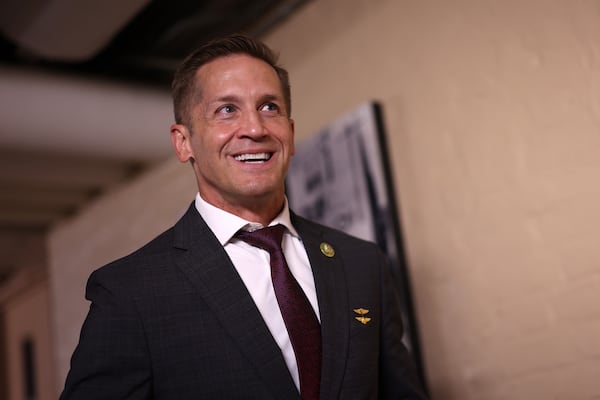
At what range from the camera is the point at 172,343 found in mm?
1137

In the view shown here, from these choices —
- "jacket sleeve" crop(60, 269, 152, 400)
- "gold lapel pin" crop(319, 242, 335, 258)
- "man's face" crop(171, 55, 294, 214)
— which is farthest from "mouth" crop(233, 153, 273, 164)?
"jacket sleeve" crop(60, 269, 152, 400)

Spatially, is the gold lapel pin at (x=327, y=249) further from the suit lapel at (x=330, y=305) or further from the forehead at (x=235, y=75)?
the forehead at (x=235, y=75)

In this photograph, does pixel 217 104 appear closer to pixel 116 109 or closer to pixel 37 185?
pixel 116 109

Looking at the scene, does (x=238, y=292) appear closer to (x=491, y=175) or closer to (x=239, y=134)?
(x=239, y=134)

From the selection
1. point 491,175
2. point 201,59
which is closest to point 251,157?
point 201,59

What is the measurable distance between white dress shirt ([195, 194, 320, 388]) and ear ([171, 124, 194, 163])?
0.30 ft

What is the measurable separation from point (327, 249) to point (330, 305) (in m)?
0.15

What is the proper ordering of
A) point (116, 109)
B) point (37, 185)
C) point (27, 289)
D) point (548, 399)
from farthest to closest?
point (27, 289) → point (37, 185) → point (116, 109) → point (548, 399)

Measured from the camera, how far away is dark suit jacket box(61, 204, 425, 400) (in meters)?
1.10

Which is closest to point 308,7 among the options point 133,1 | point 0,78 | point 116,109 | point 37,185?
point 133,1

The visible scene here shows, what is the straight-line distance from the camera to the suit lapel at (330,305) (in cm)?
118

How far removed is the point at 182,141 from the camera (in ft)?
4.51

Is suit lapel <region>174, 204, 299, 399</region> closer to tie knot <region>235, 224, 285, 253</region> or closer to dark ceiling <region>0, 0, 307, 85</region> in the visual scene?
tie knot <region>235, 224, 285, 253</region>

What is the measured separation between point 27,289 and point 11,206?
1.30 meters
